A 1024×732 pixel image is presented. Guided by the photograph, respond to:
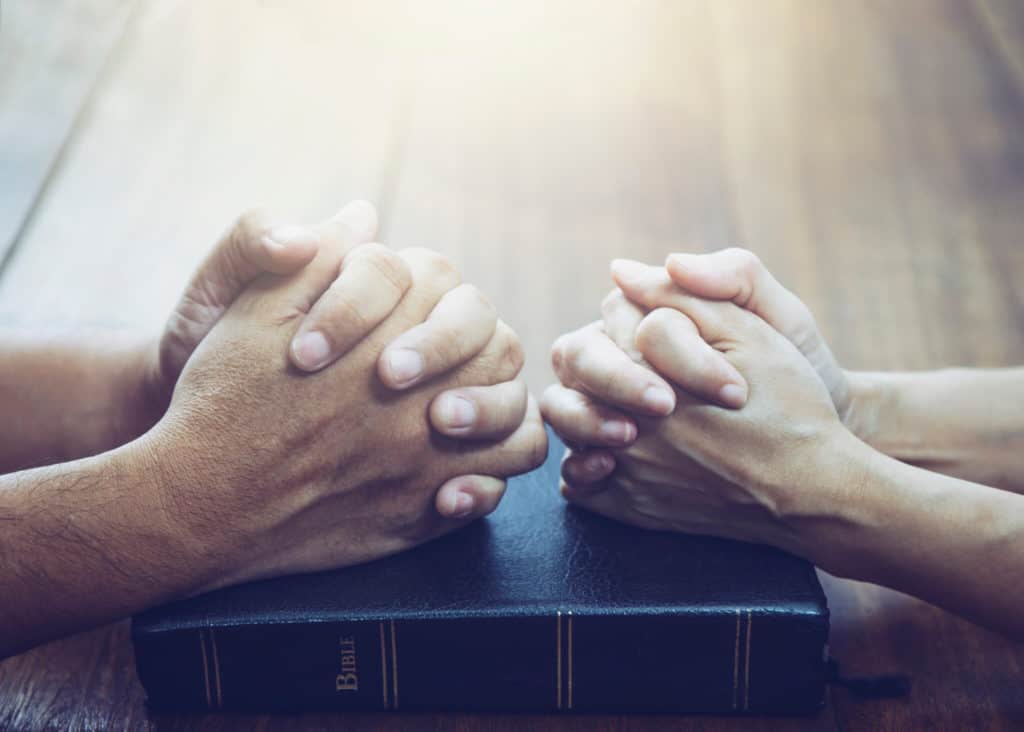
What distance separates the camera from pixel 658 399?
1003mm

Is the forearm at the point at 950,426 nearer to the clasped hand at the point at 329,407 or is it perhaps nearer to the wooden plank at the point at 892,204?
the wooden plank at the point at 892,204

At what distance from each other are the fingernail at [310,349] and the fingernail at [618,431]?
0.28m

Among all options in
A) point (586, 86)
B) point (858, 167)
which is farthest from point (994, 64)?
point (586, 86)

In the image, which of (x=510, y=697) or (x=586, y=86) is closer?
(x=510, y=697)

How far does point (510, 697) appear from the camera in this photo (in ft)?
3.01

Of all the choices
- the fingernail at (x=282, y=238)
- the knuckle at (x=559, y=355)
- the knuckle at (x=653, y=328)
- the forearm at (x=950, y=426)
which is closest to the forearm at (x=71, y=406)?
the fingernail at (x=282, y=238)

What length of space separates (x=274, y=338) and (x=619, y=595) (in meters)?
0.39

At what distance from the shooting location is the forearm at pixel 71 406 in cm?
123

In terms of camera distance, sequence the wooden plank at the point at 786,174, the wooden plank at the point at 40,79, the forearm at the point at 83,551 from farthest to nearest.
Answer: the wooden plank at the point at 40,79, the wooden plank at the point at 786,174, the forearm at the point at 83,551

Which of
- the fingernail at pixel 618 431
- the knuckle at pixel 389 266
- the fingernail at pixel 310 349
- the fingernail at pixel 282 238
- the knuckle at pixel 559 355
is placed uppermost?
the fingernail at pixel 282 238

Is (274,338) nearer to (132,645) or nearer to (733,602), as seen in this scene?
(132,645)

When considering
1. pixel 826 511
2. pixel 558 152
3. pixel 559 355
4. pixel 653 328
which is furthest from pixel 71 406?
pixel 558 152

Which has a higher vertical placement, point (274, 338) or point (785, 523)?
point (274, 338)

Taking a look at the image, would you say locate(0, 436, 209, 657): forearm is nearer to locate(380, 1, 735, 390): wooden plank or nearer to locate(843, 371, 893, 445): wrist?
locate(380, 1, 735, 390): wooden plank
